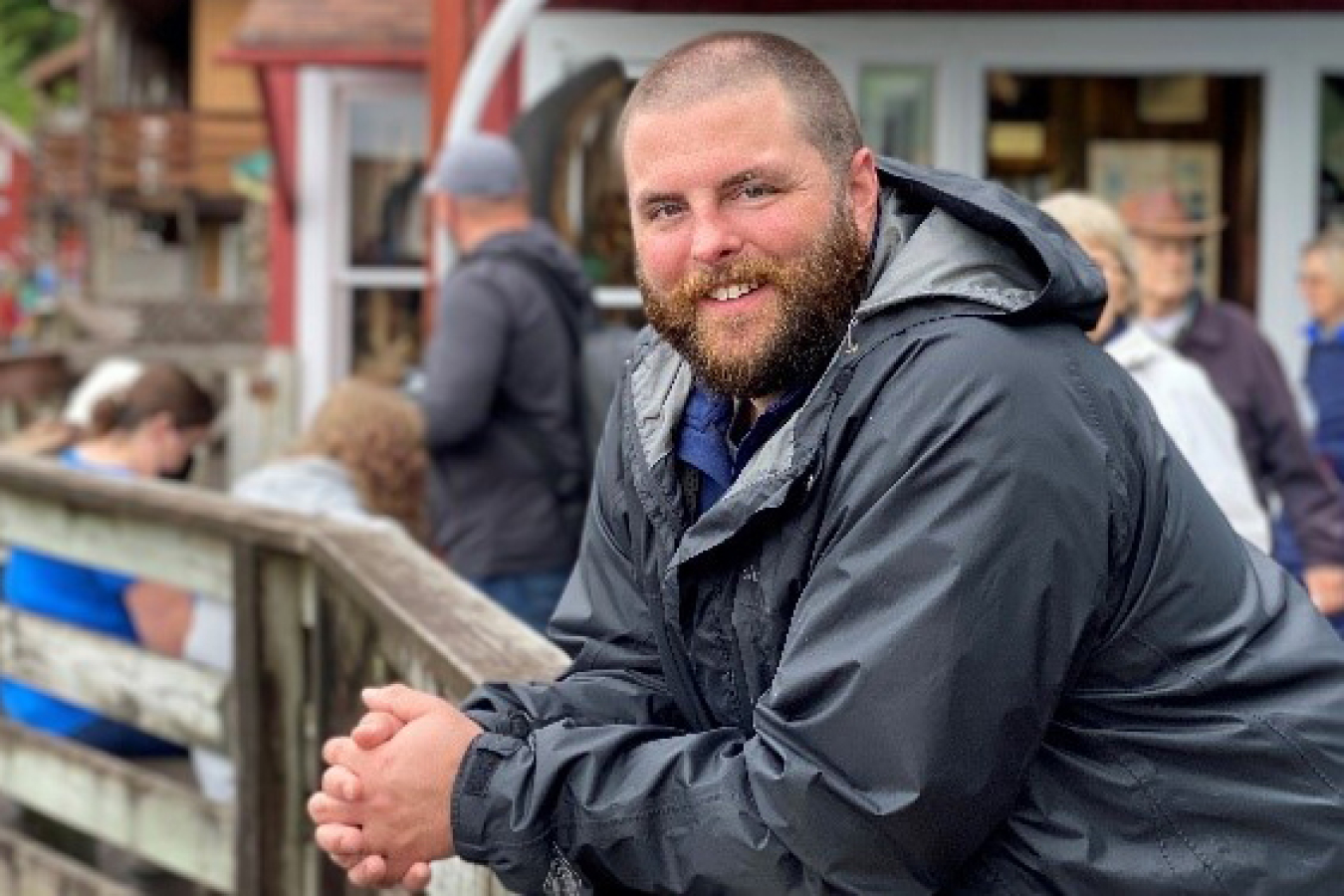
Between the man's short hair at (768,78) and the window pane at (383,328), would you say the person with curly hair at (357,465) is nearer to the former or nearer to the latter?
the man's short hair at (768,78)

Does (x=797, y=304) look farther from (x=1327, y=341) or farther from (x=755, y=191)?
(x=1327, y=341)

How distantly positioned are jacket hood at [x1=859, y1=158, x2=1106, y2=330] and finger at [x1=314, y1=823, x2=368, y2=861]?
0.70 meters

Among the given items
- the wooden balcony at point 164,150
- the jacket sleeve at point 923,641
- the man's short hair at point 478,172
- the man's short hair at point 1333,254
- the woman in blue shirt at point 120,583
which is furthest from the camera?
the wooden balcony at point 164,150

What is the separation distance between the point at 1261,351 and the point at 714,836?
13.5 ft

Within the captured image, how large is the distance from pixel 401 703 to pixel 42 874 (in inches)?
146

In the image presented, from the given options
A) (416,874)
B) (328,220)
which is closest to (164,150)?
(328,220)

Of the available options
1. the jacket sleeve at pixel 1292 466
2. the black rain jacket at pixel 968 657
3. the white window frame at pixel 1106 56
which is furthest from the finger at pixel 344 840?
the white window frame at pixel 1106 56

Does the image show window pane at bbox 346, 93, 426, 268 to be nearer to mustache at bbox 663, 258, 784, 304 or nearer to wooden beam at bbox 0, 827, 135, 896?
wooden beam at bbox 0, 827, 135, 896

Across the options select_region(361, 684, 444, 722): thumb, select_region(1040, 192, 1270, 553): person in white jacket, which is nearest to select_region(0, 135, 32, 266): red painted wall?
select_region(1040, 192, 1270, 553): person in white jacket

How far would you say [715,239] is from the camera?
95.0 inches

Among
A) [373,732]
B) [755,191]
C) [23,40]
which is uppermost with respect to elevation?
[23,40]

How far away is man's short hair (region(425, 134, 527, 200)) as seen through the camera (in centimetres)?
650

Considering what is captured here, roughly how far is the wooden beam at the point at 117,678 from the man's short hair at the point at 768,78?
3132 millimetres

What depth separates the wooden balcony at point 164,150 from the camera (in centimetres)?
3753
